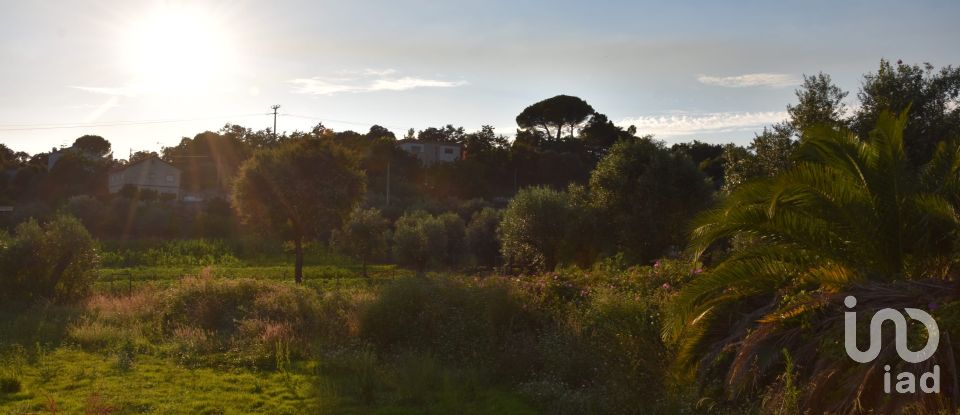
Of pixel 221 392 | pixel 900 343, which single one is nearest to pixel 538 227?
pixel 221 392

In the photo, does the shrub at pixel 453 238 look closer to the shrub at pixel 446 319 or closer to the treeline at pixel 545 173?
the treeline at pixel 545 173

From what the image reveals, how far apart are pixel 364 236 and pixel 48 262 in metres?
21.8

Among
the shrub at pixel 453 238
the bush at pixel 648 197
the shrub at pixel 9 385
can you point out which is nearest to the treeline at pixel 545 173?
the bush at pixel 648 197

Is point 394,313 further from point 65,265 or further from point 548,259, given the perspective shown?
point 548,259

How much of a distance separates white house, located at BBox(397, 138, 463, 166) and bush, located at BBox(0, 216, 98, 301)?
70.2m

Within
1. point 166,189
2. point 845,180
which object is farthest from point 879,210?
point 166,189

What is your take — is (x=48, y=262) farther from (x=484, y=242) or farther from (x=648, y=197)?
(x=484, y=242)

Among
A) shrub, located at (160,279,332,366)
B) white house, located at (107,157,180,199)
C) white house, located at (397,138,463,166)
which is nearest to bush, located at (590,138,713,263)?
shrub, located at (160,279,332,366)

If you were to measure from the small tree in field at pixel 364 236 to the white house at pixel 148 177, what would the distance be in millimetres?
37652

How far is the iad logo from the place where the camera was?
22.8 feet

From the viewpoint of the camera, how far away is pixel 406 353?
1326cm

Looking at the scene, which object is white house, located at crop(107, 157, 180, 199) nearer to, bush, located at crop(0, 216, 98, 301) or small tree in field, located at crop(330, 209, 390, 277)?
small tree in field, located at crop(330, 209, 390, 277)

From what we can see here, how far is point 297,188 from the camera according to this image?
27141mm

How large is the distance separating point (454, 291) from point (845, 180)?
7963mm
